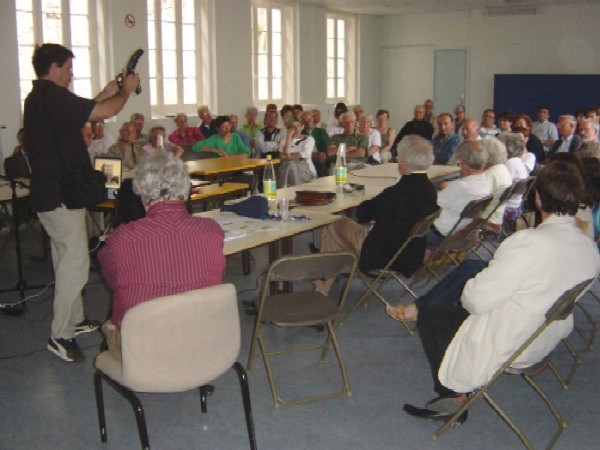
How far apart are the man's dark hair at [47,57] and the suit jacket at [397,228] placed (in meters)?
2.05

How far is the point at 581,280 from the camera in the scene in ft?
9.49

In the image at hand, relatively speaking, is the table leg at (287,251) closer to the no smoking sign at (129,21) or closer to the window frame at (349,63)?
the no smoking sign at (129,21)

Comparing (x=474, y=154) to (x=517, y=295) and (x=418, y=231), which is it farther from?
(x=517, y=295)

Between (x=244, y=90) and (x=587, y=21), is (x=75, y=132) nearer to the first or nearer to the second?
(x=244, y=90)

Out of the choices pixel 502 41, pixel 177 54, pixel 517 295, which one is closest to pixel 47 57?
pixel 517 295

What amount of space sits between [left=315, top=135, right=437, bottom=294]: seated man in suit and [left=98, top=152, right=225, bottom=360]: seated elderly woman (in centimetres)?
185

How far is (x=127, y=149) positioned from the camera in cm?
771

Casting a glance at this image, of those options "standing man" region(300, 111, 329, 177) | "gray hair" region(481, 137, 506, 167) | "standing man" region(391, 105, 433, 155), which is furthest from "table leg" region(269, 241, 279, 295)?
"standing man" region(391, 105, 433, 155)

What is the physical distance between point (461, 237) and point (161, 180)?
260cm

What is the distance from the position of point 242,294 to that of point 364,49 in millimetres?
11791

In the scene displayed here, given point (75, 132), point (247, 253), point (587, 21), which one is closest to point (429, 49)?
point (587, 21)

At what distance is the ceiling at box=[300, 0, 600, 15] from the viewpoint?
45.3 ft

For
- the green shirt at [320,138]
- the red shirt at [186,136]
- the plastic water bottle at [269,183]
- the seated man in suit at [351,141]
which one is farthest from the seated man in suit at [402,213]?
the red shirt at [186,136]

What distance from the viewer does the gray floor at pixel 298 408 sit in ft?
10.4
